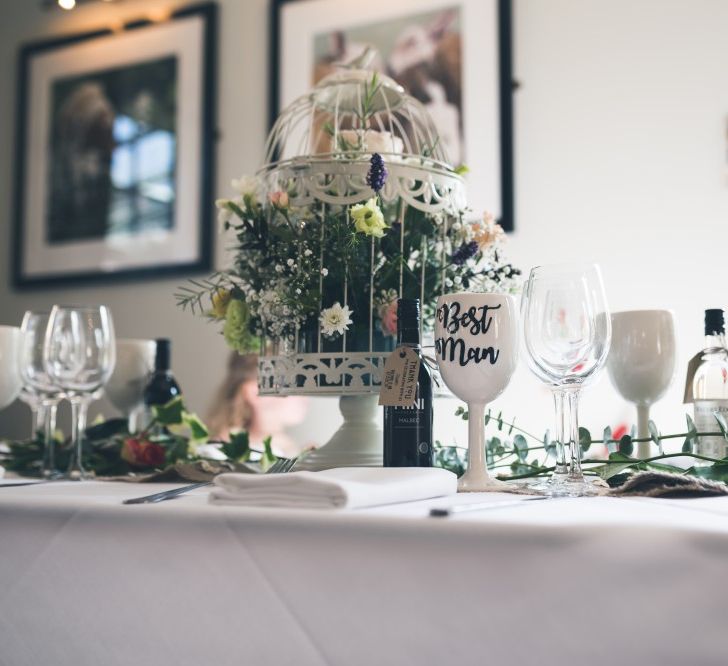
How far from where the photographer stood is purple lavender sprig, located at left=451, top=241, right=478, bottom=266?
0.93 meters

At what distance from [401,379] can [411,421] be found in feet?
0.16

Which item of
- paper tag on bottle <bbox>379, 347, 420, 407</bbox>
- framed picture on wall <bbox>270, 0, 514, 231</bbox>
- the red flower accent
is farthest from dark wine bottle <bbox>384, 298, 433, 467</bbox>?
framed picture on wall <bbox>270, 0, 514, 231</bbox>

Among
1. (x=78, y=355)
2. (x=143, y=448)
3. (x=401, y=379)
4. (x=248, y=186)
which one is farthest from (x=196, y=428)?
(x=401, y=379)

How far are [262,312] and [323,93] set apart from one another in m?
0.39

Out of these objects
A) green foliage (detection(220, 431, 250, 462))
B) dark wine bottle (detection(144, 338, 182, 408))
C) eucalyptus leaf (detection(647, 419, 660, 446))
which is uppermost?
dark wine bottle (detection(144, 338, 182, 408))

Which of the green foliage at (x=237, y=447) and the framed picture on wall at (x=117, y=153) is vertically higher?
the framed picture on wall at (x=117, y=153)

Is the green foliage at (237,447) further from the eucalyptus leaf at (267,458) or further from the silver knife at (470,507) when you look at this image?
the silver knife at (470,507)

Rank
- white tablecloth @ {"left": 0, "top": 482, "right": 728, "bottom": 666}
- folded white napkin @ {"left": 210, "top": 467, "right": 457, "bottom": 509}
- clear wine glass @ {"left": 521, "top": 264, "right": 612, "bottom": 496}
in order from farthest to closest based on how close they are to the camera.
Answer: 1. clear wine glass @ {"left": 521, "top": 264, "right": 612, "bottom": 496}
2. folded white napkin @ {"left": 210, "top": 467, "right": 457, "bottom": 509}
3. white tablecloth @ {"left": 0, "top": 482, "right": 728, "bottom": 666}

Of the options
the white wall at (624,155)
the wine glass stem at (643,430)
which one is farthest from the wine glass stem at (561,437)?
the white wall at (624,155)

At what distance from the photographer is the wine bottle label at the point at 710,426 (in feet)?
2.72

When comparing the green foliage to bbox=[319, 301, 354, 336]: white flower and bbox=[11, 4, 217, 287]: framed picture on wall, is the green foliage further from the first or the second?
bbox=[11, 4, 217, 287]: framed picture on wall

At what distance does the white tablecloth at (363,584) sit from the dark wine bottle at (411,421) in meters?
0.14

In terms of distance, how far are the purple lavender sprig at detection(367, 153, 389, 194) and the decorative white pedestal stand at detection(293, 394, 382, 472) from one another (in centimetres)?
25

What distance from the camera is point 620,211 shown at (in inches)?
83.6
